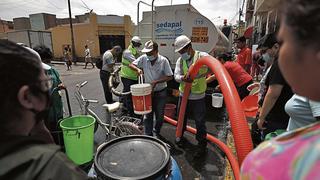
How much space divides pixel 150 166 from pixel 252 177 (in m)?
1.26

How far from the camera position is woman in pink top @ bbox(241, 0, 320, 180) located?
0.56 meters

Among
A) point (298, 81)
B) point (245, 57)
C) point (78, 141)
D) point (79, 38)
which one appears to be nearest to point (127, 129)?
point (78, 141)

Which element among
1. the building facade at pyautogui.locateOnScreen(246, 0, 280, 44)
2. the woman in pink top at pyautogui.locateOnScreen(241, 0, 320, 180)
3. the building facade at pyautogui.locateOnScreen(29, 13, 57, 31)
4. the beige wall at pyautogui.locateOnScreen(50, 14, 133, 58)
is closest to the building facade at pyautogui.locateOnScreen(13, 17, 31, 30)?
the building facade at pyautogui.locateOnScreen(29, 13, 57, 31)

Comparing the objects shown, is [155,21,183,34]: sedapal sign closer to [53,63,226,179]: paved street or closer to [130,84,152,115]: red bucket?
[53,63,226,179]: paved street

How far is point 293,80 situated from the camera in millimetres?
646

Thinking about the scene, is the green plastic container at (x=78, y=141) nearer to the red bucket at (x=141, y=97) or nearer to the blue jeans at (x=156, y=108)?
the red bucket at (x=141, y=97)

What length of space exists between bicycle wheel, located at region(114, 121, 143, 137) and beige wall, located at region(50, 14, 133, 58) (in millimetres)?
19173

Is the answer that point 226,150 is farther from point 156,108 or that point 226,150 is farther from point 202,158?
point 156,108

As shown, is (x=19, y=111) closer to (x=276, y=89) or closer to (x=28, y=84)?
(x=28, y=84)

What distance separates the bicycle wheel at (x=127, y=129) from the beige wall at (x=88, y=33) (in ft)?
62.9

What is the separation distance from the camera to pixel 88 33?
2186cm

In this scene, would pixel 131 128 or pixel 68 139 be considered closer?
pixel 68 139

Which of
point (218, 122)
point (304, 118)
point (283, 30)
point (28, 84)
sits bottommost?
point (218, 122)

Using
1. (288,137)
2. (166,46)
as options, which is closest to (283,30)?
(288,137)
